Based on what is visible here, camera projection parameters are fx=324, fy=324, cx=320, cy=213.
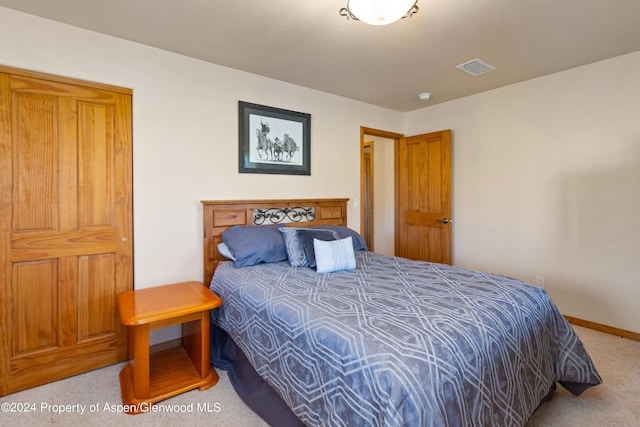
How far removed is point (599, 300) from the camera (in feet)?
9.81

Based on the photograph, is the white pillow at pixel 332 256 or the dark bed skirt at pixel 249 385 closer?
the dark bed skirt at pixel 249 385

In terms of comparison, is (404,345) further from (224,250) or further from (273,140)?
(273,140)

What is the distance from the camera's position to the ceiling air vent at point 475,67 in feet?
9.41

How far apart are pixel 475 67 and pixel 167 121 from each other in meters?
2.75

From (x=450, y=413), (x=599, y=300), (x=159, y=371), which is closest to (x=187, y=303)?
(x=159, y=371)

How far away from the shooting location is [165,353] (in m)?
2.57

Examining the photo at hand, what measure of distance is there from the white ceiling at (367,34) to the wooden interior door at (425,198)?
103 centimetres

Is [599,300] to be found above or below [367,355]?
below

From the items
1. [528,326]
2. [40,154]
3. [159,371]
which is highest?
[40,154]

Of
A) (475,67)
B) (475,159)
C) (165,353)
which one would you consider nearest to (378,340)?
(165,353)

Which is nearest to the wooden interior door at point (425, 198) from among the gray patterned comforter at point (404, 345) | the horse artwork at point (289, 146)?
the horse artwork at point (289, 146)

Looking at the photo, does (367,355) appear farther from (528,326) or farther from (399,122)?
(399,122)

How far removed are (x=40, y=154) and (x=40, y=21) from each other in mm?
882

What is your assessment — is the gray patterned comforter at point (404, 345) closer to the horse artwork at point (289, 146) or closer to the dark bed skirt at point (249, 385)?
the dark bed skirt at point (249, 385)
